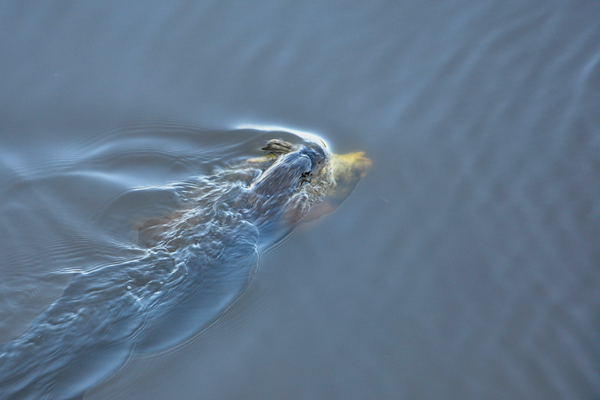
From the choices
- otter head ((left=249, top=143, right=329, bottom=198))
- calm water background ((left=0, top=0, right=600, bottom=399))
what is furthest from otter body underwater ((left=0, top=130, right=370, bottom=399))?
calm water background ((left=0, top=0, right=600, bottom=399))

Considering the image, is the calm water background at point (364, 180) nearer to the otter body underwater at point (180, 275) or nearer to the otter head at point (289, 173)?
the otter body underwater at point (180, 275)

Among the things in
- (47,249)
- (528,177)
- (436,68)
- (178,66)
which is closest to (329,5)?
(436,68)

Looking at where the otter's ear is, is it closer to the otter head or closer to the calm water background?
the otter head

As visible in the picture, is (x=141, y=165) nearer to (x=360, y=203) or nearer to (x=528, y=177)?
(x=360, y=203)

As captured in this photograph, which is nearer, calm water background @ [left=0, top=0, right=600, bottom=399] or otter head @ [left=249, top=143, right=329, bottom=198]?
calm water background @ [left=0, top=0, right=600, bottom=399]

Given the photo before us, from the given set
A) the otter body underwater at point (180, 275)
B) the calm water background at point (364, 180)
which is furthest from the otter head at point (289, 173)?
the calm water background at point (364, 180)

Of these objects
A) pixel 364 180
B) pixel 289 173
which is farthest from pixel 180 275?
pixel 364 180
